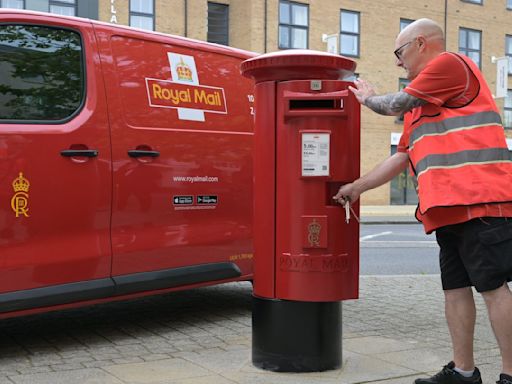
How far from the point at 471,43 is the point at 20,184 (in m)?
29.2

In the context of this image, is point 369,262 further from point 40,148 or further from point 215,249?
point 40,148

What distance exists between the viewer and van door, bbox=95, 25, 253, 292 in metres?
4.35


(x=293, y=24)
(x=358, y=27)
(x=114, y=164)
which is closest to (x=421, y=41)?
(x=114, y=164)

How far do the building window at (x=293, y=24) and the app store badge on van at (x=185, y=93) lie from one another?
20.6 m

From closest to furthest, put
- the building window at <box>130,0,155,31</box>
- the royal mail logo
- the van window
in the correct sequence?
the van window
the royal mail logo
the building window at <box>130,0,155,31</box>

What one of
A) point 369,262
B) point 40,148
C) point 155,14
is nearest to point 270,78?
point 40,148

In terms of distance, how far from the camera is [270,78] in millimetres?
3688

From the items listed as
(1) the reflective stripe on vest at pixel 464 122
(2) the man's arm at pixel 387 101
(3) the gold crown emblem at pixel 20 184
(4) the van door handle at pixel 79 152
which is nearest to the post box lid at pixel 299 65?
(2) the man's arm at pixel 387 101

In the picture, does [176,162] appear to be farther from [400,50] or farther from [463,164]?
[463,164]

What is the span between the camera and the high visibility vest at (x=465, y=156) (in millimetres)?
3109

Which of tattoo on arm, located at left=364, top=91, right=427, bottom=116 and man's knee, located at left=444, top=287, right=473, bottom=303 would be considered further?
man's knee, located at left=444, top=287, right=473, bottom=303

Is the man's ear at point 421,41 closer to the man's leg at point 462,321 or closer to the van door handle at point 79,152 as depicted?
the man's leg at point 462,321

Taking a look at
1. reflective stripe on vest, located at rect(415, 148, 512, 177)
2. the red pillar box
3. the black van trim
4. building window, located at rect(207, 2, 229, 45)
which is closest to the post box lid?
the red pillar box

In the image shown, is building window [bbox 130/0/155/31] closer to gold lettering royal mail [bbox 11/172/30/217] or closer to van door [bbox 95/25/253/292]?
van door [bbox 95/25/253/292]
